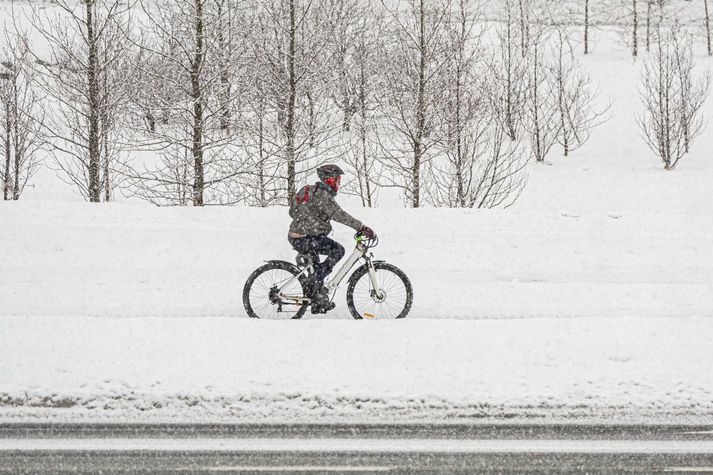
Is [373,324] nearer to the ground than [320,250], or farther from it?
nearer to the ground

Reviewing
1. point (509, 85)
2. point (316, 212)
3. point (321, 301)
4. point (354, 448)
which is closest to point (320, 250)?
point (316, 212)

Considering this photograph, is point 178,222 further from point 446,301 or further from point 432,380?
point 432,380

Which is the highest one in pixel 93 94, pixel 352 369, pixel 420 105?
pixel 93 94

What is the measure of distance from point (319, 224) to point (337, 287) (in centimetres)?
86

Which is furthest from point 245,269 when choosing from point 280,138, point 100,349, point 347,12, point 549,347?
point 347,12

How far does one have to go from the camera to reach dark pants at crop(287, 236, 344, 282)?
9109mm

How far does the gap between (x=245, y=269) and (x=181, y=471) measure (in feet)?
24.0

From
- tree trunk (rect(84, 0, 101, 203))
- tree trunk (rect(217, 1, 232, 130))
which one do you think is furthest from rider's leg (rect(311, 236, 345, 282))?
tree trunk (rect(84, 0, 101, 203))

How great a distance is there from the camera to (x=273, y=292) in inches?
364

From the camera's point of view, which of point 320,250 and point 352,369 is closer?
point 352,369

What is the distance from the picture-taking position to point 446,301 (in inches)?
435

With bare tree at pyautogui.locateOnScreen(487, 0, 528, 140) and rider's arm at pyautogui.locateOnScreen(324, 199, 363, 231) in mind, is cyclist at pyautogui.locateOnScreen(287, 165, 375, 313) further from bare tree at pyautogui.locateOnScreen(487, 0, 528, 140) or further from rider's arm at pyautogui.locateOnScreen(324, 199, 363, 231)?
bare tree at pyautogui.locateOnScreen(487, 0, 528, 140)

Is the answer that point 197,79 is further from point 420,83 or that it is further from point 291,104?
point 420,83

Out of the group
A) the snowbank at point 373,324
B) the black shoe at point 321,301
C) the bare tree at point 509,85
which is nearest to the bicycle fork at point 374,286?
the snowbank at point 373,324
